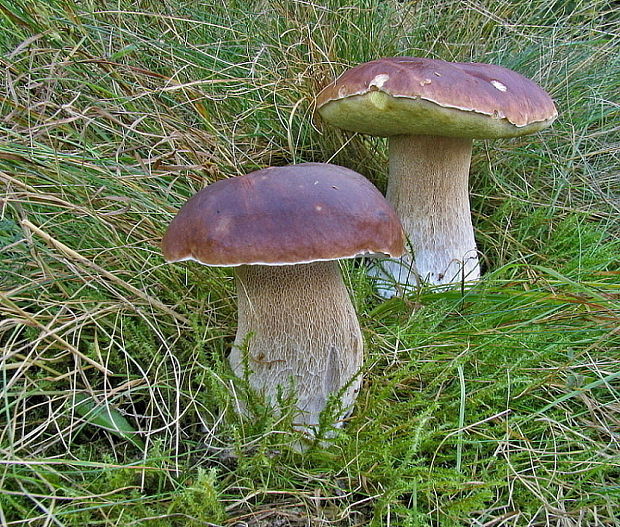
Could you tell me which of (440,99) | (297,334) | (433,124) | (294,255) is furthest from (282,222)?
(433,124)

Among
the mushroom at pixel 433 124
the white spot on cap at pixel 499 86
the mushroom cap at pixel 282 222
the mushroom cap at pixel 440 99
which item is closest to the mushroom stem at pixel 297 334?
the mushroom cap at pixel 282 222

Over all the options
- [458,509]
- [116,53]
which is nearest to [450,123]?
[458,509]

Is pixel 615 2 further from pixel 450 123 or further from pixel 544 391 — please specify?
pixel 544 391

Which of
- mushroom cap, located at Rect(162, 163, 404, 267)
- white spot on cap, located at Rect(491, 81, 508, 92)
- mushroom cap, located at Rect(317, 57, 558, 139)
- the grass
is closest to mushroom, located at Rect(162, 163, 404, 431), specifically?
mushroom cap, located at Rect(162, 163, 404, 267)

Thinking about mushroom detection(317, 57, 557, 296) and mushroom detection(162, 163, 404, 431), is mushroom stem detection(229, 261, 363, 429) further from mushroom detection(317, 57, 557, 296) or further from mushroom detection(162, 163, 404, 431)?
mushroom detection(317, 57, 557, 296)

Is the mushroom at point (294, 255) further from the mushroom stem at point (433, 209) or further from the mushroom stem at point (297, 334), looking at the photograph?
the mushroom stem at point (433, 209)
